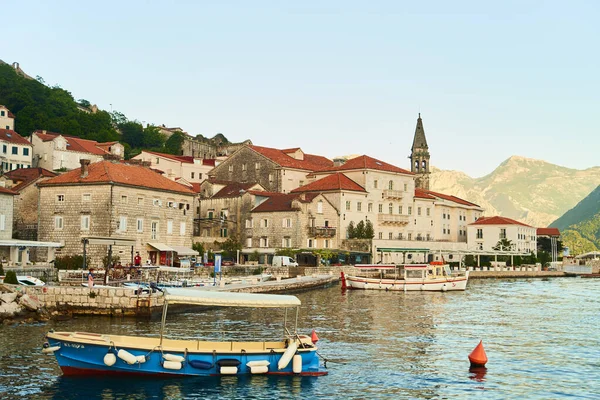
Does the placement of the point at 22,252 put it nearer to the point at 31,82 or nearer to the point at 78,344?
the point at 78,344

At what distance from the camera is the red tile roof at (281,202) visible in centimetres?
8081

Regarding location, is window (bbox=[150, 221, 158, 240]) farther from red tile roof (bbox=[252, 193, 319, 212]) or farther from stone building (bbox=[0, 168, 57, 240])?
red tile roof (bbox=[252, 193, 319, 212])

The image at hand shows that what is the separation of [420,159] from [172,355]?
10267 cm

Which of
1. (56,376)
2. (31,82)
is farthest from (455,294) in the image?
(31,82)

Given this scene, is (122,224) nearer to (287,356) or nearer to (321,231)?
(321,231)

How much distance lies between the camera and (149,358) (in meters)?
Answer: 24.4

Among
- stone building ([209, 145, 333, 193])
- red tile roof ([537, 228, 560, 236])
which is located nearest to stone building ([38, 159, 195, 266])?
stone building ([209, 145, 333, 193])

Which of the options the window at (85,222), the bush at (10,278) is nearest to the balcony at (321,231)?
the window at (85,222)

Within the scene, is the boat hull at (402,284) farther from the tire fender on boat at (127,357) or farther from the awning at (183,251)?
the tire fender on boat at (127,357)

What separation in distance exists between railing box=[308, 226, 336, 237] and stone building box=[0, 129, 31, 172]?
3786 centimetres

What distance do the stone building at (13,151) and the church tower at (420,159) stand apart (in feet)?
203

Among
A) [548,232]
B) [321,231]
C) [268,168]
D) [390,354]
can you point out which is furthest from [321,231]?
[548,232]

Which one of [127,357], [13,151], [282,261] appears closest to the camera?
[127,357]

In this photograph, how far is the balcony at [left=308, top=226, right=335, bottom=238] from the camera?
8125 centimetres
